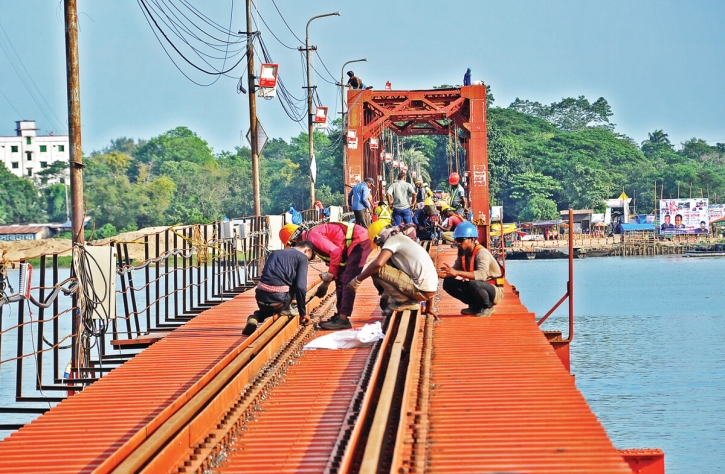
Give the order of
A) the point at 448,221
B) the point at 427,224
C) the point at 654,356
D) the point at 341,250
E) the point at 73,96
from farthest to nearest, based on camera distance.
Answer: the point at 654,356 < the point at 427,224 < the point at 448,221 < the point at 73,96 < the point at 341,250

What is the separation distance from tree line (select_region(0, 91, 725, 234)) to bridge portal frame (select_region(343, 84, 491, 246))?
159 feet

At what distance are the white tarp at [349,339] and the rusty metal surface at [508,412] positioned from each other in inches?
27.9

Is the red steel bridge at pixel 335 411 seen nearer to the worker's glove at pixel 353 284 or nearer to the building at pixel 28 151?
the worker's glove at pixel 353 284

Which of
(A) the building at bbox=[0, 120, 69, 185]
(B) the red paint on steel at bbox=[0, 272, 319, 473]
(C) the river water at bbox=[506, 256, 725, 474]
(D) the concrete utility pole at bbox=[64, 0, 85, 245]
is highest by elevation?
(A) the building at bbox=[0, 120, 69, 185]

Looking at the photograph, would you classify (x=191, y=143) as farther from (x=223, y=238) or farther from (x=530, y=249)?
(x=223, y=238)

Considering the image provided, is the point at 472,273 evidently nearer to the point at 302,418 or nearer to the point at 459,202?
the point at 302,418

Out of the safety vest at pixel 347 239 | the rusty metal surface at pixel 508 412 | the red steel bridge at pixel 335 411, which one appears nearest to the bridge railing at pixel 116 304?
the red steel bridge at pixel 335 411

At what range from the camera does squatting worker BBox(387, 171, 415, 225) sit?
24.5 metres

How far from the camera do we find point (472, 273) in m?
12.8

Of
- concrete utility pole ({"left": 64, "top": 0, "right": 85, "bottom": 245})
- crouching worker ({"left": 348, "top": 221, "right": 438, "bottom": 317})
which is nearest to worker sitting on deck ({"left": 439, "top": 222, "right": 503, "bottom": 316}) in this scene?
crouching worker ({"left": 348, "top": 221, "right": 438, "bottom": 317})

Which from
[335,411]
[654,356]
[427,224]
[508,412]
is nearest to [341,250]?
[335,411]

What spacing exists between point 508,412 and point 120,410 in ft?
10.5

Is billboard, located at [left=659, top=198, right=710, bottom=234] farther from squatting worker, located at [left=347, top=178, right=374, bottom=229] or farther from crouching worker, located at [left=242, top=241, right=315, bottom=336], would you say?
crouching worker, located at [left=242, top=241, right=315, bottom=336]

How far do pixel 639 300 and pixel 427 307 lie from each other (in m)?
43.1
